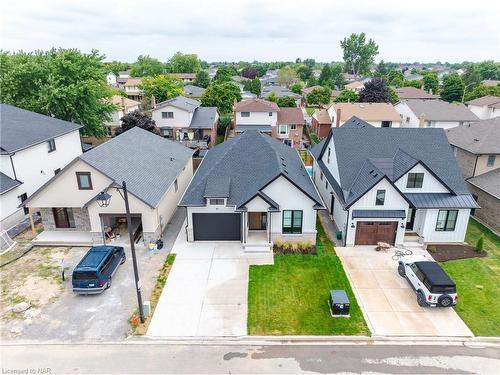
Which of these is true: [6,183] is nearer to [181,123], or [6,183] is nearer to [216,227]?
[216,227]

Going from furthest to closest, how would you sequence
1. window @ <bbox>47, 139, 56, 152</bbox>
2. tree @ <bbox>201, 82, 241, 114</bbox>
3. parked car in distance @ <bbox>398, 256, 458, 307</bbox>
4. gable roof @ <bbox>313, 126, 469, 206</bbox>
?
tree @ <bbox>201, 82, 241, 114</bbox>
window @ <bbox>47, 139, 56, 152</bbox>
gable roof @ <bbox>313, 126, 469, 206</bbox>
parked car in distance @ <bbox>398, 256, 458, 307</bbox>

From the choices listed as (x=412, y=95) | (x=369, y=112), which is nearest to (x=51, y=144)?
(x=369, y=112)

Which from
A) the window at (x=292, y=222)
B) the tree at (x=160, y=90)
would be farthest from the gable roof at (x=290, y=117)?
the window at (x=292, y=222)

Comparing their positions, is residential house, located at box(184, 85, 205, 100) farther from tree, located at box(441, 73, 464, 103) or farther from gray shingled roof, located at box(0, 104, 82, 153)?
tree, located at box(441, 73, 464, 103)

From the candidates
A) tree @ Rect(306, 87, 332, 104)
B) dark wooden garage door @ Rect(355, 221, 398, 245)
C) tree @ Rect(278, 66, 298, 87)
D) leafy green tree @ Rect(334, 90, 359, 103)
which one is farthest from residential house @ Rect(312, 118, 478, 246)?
tree @ Rect(278, 66, 298, 87)

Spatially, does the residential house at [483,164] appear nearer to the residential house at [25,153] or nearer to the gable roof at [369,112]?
the gable roof at [369,112]

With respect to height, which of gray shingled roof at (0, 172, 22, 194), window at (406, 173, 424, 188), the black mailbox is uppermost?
window at (406, 173, 424, 188)
